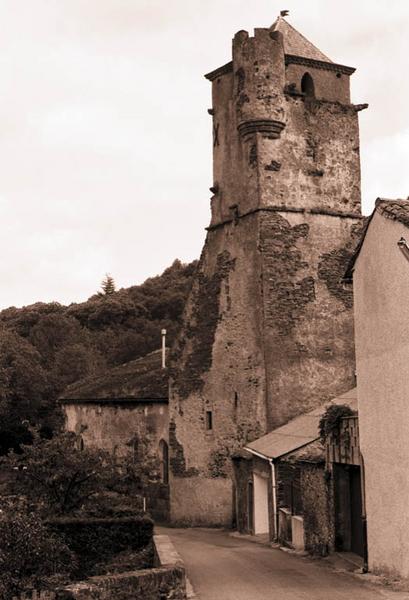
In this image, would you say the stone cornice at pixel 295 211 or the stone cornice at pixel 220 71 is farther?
the stone cornice at pixel 220 71

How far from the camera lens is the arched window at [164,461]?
125ft

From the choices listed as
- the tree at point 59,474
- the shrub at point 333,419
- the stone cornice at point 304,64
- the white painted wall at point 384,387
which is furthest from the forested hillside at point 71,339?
the white painted wall at point 384,387

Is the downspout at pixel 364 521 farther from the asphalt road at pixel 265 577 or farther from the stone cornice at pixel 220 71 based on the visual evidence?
the stone cornice at pixel 220 71

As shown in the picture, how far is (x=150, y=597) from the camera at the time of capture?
17.2 meters

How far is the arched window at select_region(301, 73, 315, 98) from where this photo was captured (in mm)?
36438

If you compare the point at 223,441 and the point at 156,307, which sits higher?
the point at 156,307

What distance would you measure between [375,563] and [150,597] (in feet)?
16.8

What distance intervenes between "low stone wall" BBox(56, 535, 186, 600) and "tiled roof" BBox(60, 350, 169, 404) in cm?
2047

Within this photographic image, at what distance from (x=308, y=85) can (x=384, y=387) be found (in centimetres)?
2107

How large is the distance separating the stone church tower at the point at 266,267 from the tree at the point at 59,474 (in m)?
8.89

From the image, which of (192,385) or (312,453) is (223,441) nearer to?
(192,385)

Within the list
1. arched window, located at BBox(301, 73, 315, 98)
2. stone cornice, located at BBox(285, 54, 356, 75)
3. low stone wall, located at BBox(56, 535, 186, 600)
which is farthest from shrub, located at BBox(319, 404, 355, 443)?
stone cornice, located at BBox(285, 54, 356, 75)

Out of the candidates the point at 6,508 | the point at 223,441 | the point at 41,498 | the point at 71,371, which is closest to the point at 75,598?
the point at 6,508

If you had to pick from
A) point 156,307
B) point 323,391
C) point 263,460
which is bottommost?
point 263,460
